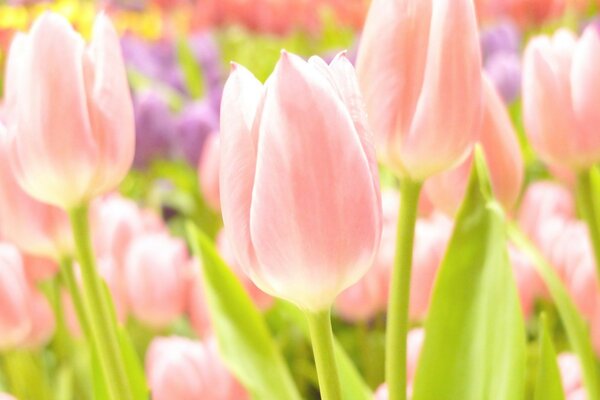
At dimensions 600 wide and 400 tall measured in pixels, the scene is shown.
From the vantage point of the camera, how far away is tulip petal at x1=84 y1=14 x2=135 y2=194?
339 millimetres

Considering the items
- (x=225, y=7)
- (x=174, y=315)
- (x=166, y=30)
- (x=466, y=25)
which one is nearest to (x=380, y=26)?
(x=466, y=25)

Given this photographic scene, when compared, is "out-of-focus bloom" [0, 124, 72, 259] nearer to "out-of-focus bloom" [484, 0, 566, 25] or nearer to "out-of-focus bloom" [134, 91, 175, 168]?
"out-of-focus bloom" [134, 91, 175, 168]

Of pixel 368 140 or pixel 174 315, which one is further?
pixel 174 315

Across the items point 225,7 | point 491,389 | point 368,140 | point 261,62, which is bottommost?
point 491,389

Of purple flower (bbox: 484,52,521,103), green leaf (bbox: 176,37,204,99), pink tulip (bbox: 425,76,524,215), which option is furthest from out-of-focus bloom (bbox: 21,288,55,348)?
green leaf (bbox: 176,37,204,99)

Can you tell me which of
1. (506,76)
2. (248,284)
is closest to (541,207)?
(248,284)

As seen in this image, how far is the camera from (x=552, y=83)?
0.42m

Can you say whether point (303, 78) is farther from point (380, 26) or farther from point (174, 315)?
point (174, 315)

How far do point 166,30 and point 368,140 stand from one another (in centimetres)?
183

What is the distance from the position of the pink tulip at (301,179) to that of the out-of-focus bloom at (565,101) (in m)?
0.17

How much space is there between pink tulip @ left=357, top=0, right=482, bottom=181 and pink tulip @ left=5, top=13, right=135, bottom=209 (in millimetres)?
97

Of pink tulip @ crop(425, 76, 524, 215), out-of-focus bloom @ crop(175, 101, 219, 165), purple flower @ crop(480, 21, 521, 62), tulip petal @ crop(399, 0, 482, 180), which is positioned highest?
purple flower @ crop(480, 21, 521, 62)

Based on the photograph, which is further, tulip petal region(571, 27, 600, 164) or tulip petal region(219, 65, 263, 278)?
tulip petal region(571, 27, 600, 164)

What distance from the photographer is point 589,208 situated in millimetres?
413
